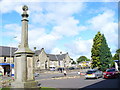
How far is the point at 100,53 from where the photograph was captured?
43.7 meters

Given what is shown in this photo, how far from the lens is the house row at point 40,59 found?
50.0 metres

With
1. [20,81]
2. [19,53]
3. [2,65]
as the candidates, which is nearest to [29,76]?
[20,81]

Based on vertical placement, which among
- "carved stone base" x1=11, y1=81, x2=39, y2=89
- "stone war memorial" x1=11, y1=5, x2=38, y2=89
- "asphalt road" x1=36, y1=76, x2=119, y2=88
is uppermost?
"stone war memorial" x1=11, y1=5, x2=38, y2=89

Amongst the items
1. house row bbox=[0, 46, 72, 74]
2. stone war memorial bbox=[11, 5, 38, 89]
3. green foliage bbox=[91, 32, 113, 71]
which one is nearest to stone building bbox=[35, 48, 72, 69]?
house row bbox=[0, 46, 72, 74]

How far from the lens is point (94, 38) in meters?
47.8

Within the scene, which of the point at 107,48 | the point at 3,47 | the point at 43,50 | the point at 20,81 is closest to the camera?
the point at 20,81

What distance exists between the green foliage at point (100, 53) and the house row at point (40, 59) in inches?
914

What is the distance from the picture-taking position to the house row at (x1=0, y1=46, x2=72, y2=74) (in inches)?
1970

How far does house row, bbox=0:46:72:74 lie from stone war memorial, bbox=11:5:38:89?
3078cm

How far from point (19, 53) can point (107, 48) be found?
122 ft

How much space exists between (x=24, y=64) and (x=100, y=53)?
35811 millimetres

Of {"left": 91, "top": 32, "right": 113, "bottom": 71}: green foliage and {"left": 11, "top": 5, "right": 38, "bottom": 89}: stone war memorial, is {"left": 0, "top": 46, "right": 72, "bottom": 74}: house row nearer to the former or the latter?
{"left": 91, "top": 32, "right": 113, "bottom": 71}: green foliage

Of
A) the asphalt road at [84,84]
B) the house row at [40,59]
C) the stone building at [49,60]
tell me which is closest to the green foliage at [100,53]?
the asphalt road at [84,84]

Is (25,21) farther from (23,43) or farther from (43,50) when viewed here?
(43,50)
